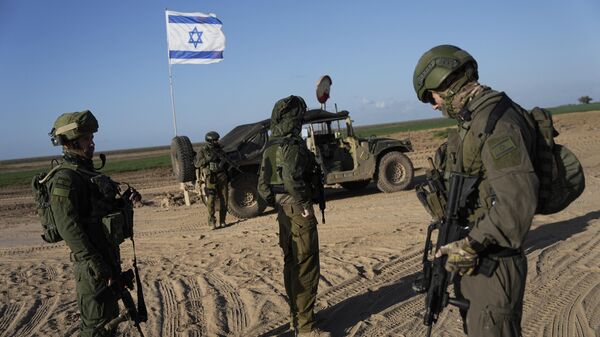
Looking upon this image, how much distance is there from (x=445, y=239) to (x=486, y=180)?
1.08ft

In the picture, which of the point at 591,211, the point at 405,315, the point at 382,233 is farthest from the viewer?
the point at 591,211

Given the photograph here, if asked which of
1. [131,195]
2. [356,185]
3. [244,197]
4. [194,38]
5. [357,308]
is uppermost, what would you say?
[194,38]

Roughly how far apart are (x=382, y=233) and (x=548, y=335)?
362cm

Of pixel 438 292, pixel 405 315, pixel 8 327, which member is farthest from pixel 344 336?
pixel 8 327

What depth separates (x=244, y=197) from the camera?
10.3 metres

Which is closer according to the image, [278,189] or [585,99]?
[278,189]

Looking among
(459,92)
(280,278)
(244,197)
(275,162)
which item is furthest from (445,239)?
(244,197)

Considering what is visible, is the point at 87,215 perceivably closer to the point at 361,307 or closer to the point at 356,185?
the point at 361,307

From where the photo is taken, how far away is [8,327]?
15.8ft

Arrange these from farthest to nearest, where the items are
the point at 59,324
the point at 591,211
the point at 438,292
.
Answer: the point at 591,211 < the point at 59,324 < the point at 438,292

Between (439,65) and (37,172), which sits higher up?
(439,65)

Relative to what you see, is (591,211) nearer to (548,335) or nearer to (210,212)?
(548,335)

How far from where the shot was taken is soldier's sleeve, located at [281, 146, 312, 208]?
13.5ft

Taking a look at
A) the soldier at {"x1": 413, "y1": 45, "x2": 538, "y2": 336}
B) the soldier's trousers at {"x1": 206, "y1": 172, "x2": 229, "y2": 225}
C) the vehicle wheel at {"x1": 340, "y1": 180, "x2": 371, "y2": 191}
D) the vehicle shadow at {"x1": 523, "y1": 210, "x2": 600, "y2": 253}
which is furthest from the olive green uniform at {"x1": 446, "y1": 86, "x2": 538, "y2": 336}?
the vehicle wheel at {"x1": 340, "y1": 180, "x2": 371, "y2": 191}
